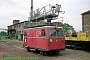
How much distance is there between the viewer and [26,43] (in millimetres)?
17484

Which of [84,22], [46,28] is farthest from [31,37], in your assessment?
[84,22]

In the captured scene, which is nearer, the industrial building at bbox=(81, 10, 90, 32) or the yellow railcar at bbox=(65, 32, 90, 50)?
the yellow railcar at bbox=(65, 32, 90, 50)

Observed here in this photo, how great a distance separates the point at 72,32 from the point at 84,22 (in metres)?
22.5

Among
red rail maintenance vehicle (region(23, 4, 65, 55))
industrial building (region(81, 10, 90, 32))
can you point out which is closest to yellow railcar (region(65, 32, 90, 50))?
red rail maintenance vehicle (region(23, 4, 65, 55))

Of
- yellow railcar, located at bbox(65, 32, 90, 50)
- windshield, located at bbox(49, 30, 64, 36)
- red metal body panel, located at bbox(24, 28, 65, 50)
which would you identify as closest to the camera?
red metal body panel, located at bbox(24, 28, 65, 50)

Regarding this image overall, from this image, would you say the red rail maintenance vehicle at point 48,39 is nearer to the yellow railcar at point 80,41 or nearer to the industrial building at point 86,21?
the yellow railcar at point 80,41

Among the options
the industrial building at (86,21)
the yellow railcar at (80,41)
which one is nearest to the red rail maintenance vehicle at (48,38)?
the yellow railcar at (80,41)

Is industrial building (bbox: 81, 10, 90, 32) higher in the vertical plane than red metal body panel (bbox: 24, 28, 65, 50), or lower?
higher

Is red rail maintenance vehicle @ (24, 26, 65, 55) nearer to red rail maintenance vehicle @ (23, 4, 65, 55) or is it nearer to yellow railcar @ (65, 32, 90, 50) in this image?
red rail maintenance vehicle @ (23, 4, 65, 55)

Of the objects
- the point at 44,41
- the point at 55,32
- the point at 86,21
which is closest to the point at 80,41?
the point at 55,32

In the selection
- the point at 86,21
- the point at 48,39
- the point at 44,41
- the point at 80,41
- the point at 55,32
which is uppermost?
the point at 86,21

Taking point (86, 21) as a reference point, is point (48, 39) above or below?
below

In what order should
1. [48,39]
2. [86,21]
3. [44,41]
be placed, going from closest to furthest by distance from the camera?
[48,39], [44,41], [86,21]

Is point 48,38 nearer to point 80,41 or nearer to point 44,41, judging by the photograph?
point 44,41
